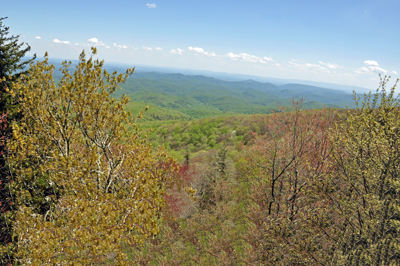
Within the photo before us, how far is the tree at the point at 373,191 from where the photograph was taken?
720 centimetres

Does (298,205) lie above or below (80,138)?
below

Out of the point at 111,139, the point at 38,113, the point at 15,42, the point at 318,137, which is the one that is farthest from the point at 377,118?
the point at 15,42

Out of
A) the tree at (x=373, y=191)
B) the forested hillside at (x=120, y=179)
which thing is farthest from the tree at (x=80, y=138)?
the tree at (x=373, y=191)

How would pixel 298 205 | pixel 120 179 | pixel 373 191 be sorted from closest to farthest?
pixel 373 191
pixel 120 179
pixel 298 205

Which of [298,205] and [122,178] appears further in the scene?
[298,205]

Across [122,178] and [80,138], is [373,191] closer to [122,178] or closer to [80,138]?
[122,178]

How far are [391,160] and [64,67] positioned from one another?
14201mm

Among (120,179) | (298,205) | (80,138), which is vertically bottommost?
(298,205)

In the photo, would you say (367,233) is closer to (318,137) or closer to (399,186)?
(399,186)

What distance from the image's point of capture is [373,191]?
8266 millimetres

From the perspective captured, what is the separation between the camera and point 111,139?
9656 mm

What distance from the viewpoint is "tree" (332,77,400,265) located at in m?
7.20

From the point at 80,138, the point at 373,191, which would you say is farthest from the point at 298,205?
the point at 80,138

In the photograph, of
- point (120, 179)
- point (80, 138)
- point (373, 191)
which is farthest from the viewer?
point (80, 138)
